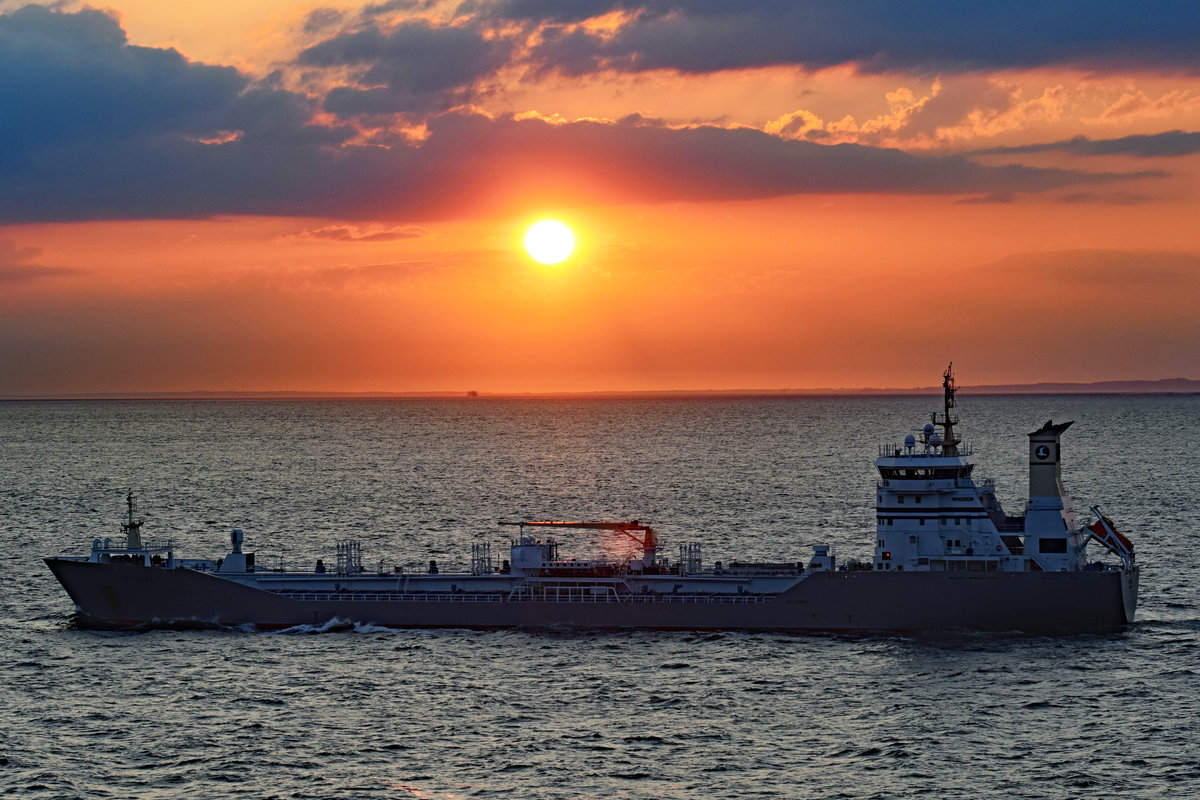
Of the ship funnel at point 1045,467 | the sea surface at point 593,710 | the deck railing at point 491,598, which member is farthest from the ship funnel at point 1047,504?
the deck railing at point 491,598

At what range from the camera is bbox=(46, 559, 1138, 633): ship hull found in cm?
5353

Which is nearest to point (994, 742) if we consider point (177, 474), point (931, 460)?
point (931, 460)

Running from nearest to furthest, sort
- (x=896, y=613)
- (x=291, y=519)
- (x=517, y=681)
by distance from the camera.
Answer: (x=517, y=681)
(x=896, y=613)
(x=291, y=519)

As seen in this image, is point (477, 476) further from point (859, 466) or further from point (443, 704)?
point (443, 704)

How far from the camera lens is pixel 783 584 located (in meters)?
56.5

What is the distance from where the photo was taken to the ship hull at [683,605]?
5353cm

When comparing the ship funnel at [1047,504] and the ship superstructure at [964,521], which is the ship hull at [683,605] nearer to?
the ship superstructure at [964,521]

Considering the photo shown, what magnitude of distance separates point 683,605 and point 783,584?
4478mm

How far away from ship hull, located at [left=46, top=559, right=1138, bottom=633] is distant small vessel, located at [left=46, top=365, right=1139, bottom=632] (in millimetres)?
59

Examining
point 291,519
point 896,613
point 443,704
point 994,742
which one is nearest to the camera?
point 994,742

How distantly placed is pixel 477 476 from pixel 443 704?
99.0 metres

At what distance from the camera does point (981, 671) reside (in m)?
48.2

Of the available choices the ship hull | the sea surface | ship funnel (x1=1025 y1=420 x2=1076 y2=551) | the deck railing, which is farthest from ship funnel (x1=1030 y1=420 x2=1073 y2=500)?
the deck railing

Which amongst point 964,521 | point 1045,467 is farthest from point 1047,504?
point 964,521
